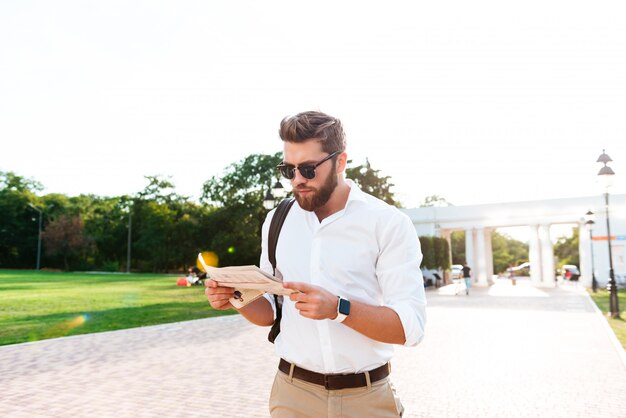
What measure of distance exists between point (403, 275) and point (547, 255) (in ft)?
129

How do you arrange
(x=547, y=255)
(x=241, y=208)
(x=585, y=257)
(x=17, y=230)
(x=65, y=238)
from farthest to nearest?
(x=17, y=230), (x=65, y=238), (x=241, y=208), (x=547, y=255), (x=585, y=257)

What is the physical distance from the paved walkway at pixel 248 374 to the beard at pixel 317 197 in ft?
15.5

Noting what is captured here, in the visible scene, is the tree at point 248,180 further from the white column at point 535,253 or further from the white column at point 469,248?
the white column at point 535,253

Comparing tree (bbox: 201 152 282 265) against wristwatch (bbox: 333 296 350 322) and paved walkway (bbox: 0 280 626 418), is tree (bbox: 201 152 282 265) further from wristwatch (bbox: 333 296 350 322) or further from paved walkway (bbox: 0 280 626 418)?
wristwatch (bbox: 333 296 350 322)

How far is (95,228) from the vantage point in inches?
2918

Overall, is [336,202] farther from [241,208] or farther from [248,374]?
[241,208]

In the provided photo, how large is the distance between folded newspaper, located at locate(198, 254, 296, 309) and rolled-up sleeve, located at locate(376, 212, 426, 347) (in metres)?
0.47

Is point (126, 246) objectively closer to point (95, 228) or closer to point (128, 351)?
point (95, 228)

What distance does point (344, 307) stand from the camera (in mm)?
1974

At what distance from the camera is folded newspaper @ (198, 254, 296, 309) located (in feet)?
6.47

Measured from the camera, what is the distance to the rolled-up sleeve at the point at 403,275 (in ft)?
6.75

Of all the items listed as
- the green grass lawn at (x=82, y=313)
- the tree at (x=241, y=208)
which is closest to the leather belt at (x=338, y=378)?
the green grass lawn at (x=82, y=313)

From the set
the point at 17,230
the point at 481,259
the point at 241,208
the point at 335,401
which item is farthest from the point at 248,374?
the point at 17,230

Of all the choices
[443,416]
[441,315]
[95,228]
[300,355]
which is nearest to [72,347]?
[443,416]
